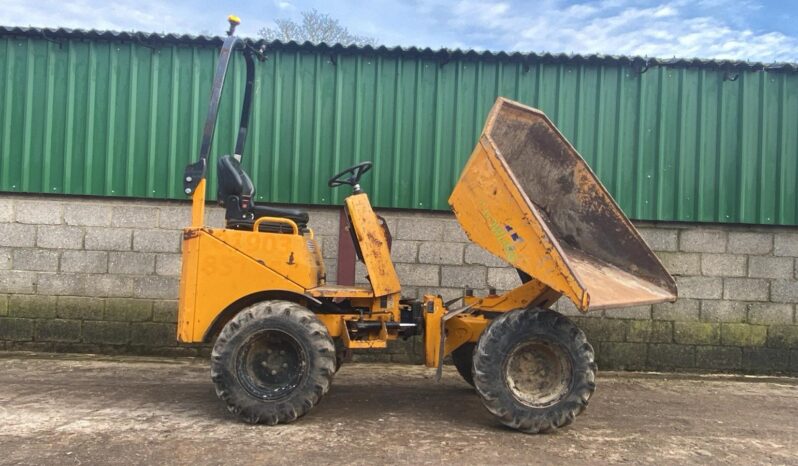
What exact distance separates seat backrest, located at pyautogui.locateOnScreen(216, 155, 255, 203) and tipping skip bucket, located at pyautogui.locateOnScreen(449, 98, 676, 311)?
68.0 inches

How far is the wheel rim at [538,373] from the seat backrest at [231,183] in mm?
2532

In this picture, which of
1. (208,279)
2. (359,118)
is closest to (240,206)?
(208,279)

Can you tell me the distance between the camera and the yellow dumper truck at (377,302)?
4.20m

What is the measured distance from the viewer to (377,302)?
4.73 meters

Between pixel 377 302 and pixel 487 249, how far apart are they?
3.39 feet

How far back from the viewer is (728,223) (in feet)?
22.4

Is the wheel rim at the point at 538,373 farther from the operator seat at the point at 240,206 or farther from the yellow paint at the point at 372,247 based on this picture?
the operator seat at the point at 240,206

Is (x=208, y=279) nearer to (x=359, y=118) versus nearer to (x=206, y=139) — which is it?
(x=206, y=139)

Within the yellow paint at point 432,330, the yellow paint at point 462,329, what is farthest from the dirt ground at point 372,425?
the yellow paint at point 462,329

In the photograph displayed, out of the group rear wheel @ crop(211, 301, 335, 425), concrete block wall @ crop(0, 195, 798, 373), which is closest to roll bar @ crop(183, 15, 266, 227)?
rear wheel @ crop(211, 301, 335, 425)

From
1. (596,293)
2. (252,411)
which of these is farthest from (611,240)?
(252,411)

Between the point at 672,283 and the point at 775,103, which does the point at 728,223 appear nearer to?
the point at 775,103

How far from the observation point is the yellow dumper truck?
4203 millimetres

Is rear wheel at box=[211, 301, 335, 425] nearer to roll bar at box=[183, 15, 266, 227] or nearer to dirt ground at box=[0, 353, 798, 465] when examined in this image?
dirt ground at box=[0, 353, 798, 465]
